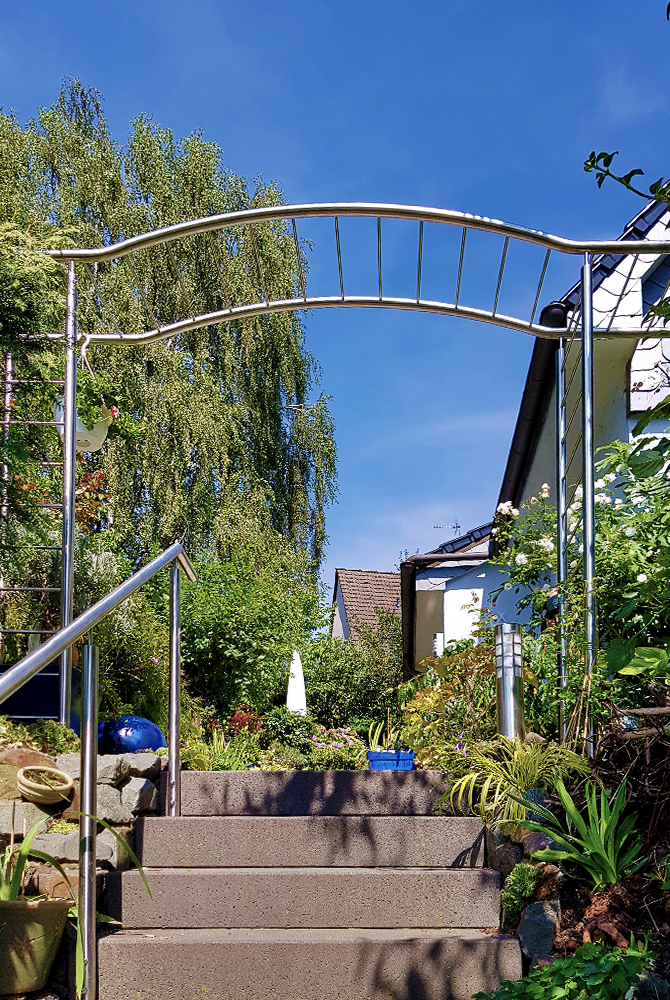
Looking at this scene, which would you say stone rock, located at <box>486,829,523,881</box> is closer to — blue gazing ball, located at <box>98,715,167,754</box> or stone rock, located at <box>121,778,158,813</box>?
stone rock, located at <box>121,778,158,813</box>

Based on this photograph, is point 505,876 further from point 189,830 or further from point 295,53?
point 295,53

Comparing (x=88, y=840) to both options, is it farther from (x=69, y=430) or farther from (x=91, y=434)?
(x=91, y=434)

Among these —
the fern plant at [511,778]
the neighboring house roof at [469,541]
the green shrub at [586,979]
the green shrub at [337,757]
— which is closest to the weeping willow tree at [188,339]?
the neighboring house roof at [469,541]

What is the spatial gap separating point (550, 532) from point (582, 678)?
2.32m

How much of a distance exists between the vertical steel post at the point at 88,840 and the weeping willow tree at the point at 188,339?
9.63 meters

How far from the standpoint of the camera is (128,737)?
208 inches

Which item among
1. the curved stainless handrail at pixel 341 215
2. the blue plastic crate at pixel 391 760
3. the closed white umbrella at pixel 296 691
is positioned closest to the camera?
the curved stainless handrail at pixel 341 215

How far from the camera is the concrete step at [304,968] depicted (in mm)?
2869

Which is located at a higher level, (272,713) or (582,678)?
(582,678)

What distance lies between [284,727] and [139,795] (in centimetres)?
842

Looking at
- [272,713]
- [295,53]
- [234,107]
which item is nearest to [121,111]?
[234,107]

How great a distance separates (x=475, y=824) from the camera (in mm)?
3545

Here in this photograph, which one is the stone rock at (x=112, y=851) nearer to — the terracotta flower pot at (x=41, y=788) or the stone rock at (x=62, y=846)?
the stone rock at (x=62, y=846)

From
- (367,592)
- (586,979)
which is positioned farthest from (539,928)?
(367,592)
